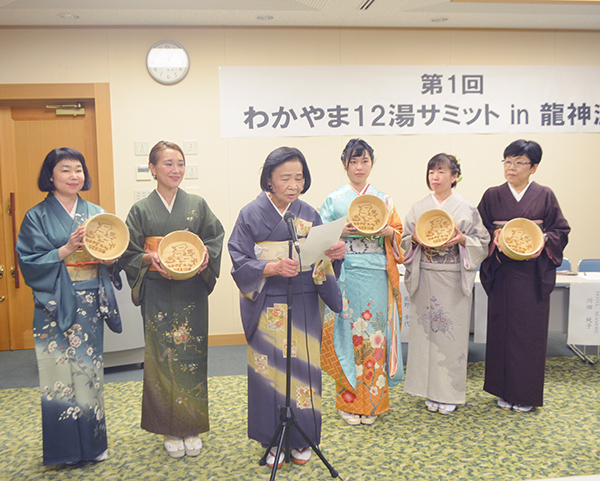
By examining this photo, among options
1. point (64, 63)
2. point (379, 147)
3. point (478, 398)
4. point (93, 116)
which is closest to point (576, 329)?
point (478, 398)

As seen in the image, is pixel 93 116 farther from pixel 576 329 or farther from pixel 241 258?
pixel 576 329

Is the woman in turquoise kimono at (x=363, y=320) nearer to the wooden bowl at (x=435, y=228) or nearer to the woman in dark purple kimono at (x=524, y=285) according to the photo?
the wooden bowl at (x=435, y=228)

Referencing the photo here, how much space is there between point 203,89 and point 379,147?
6.11 feet

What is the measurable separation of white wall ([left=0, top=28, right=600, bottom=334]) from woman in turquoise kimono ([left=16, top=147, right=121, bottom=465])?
2.21 m

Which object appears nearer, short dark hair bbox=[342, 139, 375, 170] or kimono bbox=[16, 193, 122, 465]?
kimono bbox=[16, 193, 122, 465]

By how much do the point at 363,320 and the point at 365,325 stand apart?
34 mm

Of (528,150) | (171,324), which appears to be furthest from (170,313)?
(528,150)

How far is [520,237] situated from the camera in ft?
10.1

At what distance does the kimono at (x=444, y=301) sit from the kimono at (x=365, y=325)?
23 centimetres

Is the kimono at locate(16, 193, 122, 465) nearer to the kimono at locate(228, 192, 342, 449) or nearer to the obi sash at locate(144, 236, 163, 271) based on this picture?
the obi sash at locate(144, 236, 163, 271)

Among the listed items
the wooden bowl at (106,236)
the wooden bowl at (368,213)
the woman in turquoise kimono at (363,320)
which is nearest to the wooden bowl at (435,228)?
A: the woman in turquoise kimono at (363,320)

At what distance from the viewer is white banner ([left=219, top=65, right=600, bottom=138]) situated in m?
4.75

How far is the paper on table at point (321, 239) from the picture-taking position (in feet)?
6.93

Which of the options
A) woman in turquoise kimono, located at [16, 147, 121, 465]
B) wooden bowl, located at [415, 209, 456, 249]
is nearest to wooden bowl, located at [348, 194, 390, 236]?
wooden bowl, located at [415, 209, 456, 249]
